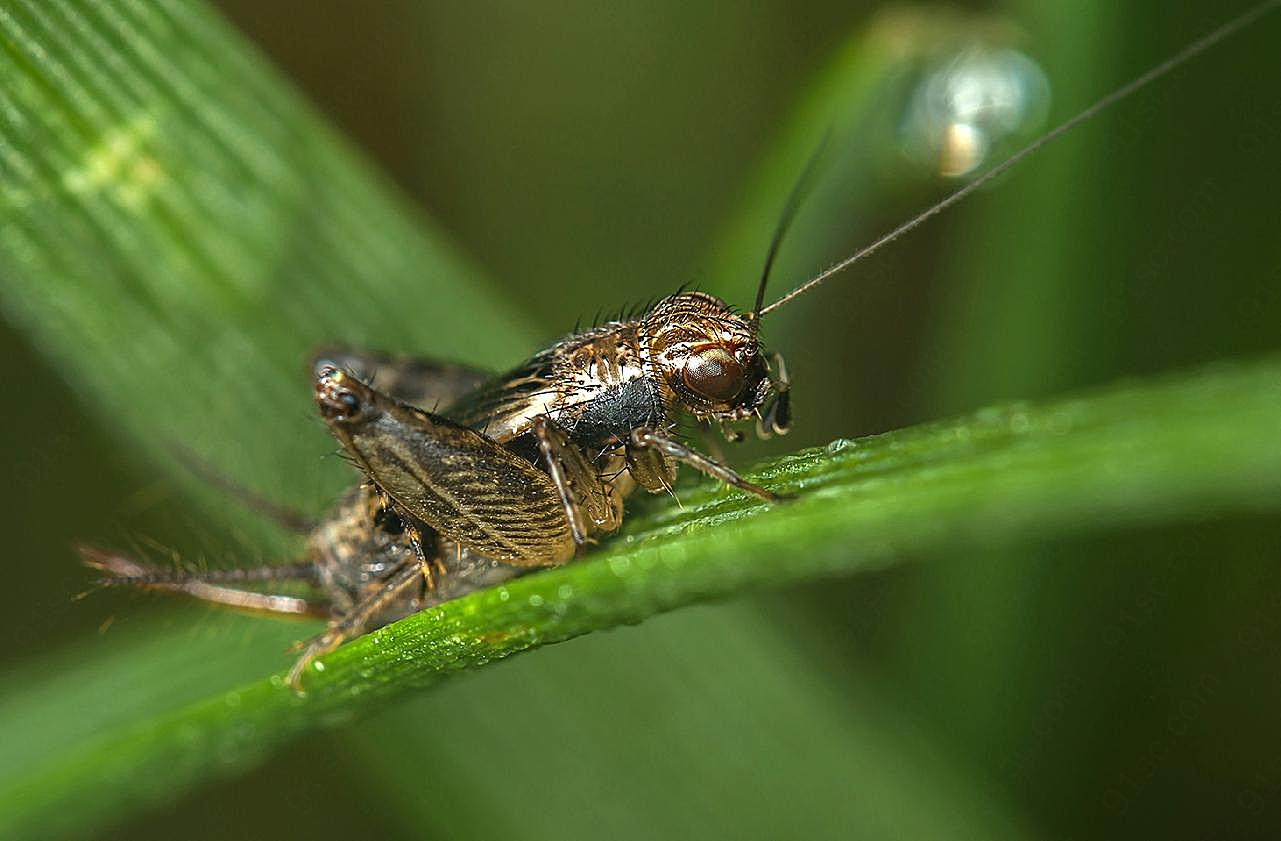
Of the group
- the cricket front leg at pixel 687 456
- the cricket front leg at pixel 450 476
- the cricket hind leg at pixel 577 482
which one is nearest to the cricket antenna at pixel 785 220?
the cricket front leg at pixel 687 456

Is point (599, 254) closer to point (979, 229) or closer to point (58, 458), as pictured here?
point (979, 229)

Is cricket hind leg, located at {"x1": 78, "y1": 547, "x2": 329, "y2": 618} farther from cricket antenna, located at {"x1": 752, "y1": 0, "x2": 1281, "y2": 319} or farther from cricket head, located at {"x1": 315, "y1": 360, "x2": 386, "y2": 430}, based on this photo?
cricket antenna, located at {"x1": 752, "y1": 0, "x2": 1281, "y2": 319}

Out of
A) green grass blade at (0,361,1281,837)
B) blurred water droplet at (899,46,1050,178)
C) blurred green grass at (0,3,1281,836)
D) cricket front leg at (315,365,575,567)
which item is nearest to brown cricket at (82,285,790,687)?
cricket front leg at (315,365,575,567)

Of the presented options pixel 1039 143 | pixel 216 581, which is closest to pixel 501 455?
pixel 216 581

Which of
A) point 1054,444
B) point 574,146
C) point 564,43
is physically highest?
point 564,43

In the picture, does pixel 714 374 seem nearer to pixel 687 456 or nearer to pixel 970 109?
pixel 687 456

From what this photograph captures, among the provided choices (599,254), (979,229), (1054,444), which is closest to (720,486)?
(1054,444)
